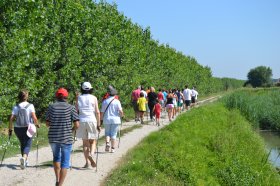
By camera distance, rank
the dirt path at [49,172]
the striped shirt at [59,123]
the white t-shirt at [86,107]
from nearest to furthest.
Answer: the striped shirt at [59,123]
the dirt path at [49,172]
the white t-shirt at [86,107]

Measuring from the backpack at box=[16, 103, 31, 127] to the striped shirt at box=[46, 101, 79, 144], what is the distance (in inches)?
101

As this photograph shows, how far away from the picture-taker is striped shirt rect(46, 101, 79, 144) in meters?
9.20

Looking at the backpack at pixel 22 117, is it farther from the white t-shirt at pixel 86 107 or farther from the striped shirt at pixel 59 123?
the striped shirt at pixel 59 123

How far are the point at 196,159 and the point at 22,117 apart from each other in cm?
671

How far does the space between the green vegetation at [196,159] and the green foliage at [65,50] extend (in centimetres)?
585

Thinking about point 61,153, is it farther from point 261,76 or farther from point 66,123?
point 261,76

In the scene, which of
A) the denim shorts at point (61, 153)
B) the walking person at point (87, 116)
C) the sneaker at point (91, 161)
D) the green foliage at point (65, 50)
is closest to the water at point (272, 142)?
the green foliage at point (65, 50)

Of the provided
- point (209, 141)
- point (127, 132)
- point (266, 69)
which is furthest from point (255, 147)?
point (266, 69)

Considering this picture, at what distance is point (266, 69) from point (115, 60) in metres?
131

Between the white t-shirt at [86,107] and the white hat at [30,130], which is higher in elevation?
the white t-shirt at [86,107]

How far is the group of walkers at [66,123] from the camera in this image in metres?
9.26

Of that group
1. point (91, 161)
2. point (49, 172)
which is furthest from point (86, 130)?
point (49, 172)

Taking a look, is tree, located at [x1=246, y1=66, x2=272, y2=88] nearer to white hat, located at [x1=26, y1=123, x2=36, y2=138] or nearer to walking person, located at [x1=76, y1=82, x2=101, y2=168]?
walking person, located at [x1=76, y1=82, x2=101, y2=168]

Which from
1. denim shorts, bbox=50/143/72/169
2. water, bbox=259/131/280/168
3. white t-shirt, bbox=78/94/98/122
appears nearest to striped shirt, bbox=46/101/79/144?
denim shorts, bbox=50/143/72/169
